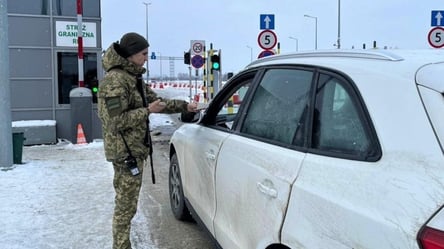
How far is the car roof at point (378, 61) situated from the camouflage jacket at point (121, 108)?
1443 millimetres

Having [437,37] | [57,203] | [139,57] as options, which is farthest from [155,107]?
[437,37]

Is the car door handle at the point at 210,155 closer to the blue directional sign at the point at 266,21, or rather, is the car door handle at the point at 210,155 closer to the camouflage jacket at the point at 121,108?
the camouflage jacket at the point at 121,108

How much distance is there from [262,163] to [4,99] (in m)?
6.20

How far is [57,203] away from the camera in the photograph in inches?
232

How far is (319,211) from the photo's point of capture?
2.13 metres

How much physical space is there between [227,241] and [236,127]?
30.4 inches

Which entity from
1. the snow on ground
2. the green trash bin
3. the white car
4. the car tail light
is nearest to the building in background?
the snow on ground

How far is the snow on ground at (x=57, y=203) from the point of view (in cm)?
464

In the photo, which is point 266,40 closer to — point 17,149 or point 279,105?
point 17,149

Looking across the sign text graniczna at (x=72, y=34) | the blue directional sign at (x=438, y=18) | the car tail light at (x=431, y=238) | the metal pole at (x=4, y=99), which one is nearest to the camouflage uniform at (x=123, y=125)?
the car tail light at (x=431, y=238)

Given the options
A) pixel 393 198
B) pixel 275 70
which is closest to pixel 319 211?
pixel 393 198

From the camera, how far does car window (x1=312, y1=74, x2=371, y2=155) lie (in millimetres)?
2168

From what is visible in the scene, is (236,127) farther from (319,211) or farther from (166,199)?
(166,199)

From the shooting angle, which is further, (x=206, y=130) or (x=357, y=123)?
(x=206, y=130)
